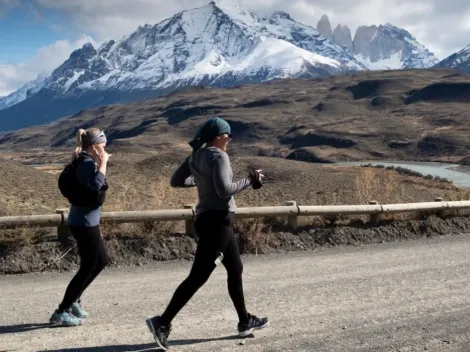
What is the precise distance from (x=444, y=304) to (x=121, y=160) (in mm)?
34538

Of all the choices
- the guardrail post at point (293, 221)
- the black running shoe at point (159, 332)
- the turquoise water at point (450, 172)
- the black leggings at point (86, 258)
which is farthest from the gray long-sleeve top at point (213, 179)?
the turquoise water at point (450, 172)

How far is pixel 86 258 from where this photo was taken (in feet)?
18.4

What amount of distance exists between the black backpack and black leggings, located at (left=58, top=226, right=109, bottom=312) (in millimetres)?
249

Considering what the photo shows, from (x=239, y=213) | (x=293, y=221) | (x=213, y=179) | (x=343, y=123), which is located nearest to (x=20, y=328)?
(x=213, y=179)

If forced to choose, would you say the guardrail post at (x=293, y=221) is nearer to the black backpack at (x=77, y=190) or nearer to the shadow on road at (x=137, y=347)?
the shadow on road at (x=137, y=347)

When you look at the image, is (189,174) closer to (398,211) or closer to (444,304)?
(444,304)

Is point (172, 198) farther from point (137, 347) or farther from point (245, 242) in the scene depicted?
point (137, 347)

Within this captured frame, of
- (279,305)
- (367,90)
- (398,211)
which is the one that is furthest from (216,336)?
(367,90)

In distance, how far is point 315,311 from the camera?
19.4 feet

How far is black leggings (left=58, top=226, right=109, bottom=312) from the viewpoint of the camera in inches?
217

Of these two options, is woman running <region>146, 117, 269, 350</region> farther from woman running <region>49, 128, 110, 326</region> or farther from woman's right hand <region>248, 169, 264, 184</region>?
woman running <region>49, 128, 110, 326</region>

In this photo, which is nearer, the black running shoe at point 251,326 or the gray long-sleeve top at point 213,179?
the gray long-sleeve top at point 213,179

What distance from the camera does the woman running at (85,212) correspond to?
17.6 ft

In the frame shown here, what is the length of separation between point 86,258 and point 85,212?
439 millimetres
